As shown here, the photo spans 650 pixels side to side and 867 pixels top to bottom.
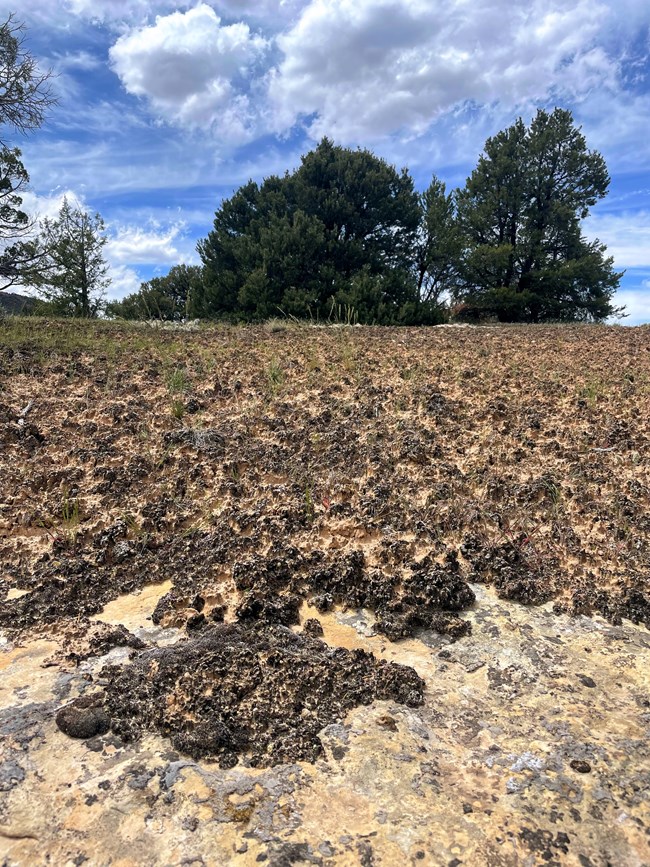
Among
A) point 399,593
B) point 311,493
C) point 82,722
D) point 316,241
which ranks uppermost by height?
point 316,241

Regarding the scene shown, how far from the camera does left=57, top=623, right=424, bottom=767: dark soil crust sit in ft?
6.13

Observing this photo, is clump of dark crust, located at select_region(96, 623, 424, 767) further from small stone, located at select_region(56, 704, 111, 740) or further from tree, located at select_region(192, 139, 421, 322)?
tree, located at select_region(192, 139, 421, 322)

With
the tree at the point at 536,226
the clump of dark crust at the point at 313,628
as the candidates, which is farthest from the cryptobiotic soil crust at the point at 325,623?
the tree at the point at 536,226

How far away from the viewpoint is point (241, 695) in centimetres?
205

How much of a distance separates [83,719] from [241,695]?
518 mm

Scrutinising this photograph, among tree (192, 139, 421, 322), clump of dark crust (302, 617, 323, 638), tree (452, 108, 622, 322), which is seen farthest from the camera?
tree (452, 108, 622, 322)

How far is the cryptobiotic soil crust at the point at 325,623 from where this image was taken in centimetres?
159

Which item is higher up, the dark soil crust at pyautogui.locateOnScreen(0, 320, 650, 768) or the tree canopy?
the tree canopy

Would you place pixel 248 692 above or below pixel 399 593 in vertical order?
below

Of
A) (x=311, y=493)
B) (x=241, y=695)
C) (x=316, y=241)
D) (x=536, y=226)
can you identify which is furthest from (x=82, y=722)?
(x=536, y=226)

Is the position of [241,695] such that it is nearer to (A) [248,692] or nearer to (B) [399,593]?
(A) [248,692]

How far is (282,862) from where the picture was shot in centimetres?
146

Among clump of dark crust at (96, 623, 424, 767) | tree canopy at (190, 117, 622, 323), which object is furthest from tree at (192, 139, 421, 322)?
clump of dark crust at (96, 623, 424, 767)

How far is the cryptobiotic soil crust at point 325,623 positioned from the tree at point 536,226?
20.6 metres
